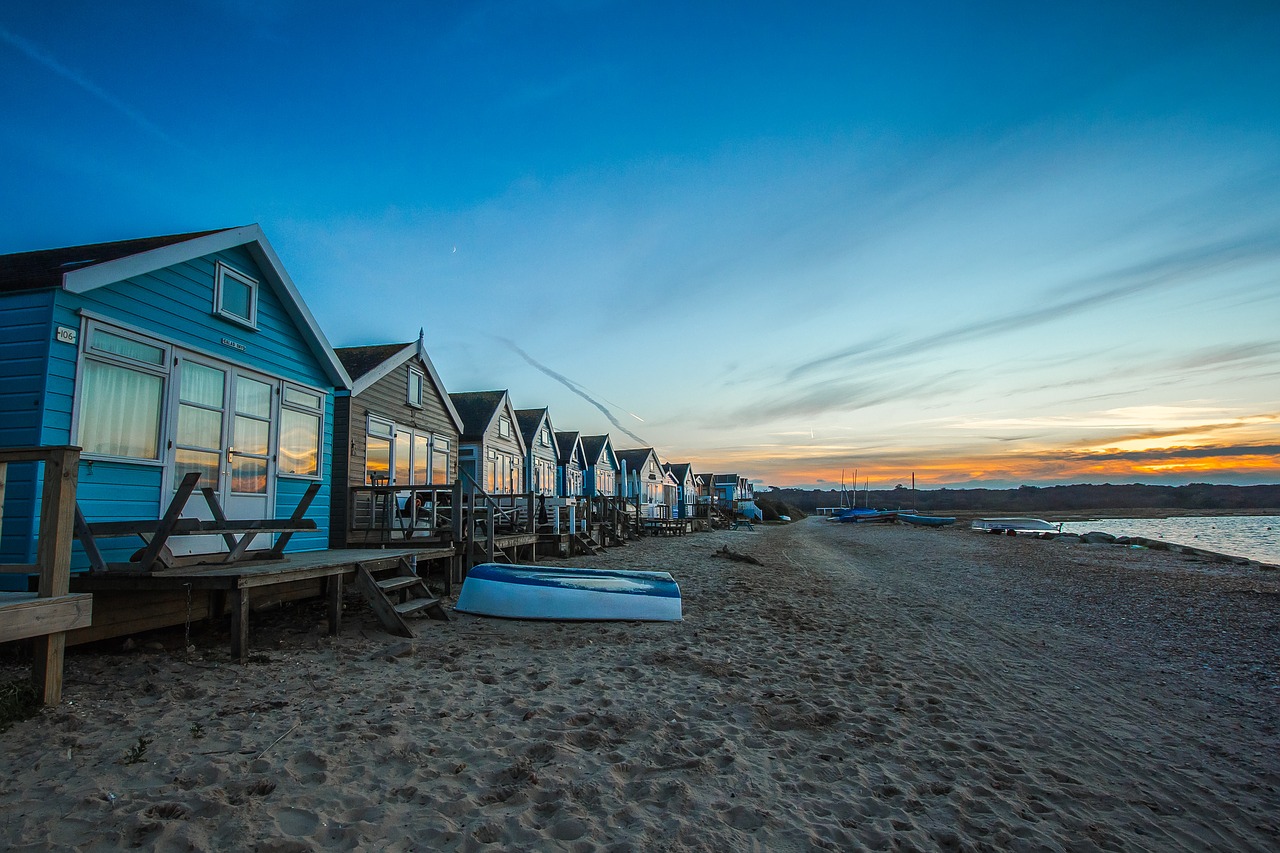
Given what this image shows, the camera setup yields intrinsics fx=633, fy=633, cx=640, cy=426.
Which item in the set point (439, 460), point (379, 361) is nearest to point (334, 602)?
point (379, 361)

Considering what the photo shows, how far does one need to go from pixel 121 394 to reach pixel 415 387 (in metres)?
10.3

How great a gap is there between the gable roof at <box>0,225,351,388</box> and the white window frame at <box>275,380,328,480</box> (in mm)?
589

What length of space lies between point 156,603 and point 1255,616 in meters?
18.0

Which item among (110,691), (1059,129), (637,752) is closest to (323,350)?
(110,691)

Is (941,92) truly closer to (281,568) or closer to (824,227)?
(824,227)

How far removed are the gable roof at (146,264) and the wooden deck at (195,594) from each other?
3183 mm

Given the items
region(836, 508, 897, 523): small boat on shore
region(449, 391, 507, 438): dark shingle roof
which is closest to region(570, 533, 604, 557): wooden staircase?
region(449, 391, 507, 438): dark shingle roof

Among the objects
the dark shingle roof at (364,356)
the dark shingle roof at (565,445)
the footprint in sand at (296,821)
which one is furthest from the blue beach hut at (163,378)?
the dark shingle roof at (565,445)

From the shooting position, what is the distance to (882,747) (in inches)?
186

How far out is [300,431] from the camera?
34.8 ft

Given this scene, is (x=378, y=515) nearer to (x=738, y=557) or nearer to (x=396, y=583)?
(x=396, y=583)

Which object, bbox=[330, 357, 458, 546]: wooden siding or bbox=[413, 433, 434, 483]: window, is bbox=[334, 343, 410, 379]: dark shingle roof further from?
bbox=[413, 433, 434, 483]: window

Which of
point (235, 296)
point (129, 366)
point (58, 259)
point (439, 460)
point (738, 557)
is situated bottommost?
point (738, 557)

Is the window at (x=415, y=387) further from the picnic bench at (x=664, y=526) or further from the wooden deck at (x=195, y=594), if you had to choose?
the picnic bench at (x=664, y=526)
